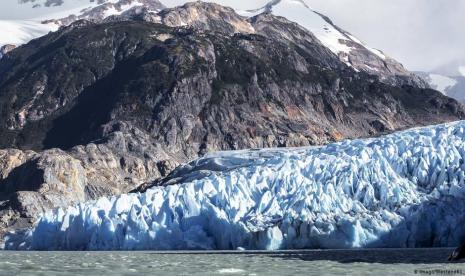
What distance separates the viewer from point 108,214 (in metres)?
78.7

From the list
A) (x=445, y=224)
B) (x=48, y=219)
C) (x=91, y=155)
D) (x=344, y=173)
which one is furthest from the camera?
(x=91, y=155)

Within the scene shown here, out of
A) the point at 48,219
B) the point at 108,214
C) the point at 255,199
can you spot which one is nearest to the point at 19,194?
the point at 48,219

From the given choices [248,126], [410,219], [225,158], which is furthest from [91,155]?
[410,219]

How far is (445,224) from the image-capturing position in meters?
64.9

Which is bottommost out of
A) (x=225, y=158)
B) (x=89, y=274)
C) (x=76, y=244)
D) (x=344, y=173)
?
(x=89, y=274)

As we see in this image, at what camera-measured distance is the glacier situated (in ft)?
216

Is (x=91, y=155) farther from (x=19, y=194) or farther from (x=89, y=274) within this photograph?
(x=89, y=274)

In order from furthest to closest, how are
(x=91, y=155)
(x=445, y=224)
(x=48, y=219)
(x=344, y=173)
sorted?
(x=91, y=155) < (x=48, y=219) < (x=344, y=173) < (x=445, y=224)

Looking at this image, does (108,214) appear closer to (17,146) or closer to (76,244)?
(76,244)

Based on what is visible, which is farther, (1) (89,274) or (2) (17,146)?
(2) (17,146)

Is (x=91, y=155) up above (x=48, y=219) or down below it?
above

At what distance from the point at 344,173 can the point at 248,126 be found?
126 meters

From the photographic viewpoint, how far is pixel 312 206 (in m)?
69.6

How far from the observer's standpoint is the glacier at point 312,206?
65.9m
